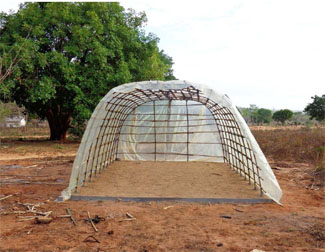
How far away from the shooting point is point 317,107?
2541 cm

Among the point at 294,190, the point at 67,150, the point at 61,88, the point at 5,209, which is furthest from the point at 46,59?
the point at 294,190

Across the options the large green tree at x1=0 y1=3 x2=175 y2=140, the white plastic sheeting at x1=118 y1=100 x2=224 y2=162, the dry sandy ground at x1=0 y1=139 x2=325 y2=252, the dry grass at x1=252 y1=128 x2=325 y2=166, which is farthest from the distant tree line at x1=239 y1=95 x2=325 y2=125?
the dry sandy ground at x1=0 y1=139 x2=325 y2=252

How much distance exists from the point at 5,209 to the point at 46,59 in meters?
8.90

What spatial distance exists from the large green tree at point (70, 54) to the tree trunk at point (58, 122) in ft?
3.02

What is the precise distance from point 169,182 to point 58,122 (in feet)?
34.5

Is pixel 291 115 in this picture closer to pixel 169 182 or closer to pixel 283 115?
pixel 283 115

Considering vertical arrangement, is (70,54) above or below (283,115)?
above

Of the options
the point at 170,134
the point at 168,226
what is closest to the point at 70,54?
the point at 170,134

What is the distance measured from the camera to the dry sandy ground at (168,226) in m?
3.87

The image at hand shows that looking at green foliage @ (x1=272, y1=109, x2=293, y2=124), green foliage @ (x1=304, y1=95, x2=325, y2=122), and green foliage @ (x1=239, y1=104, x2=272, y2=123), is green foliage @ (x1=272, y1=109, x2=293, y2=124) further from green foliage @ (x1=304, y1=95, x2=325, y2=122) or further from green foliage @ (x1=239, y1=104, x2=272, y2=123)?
green foliage @ (x1=304, y1=95, x2=325, y2=122)

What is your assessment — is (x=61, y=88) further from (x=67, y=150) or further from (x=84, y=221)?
(x=84, y=221)

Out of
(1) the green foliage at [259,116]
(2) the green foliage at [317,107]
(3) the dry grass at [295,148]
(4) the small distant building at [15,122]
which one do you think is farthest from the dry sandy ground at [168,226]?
(1) the green foliage at [259,116]

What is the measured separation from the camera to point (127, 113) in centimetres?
1088

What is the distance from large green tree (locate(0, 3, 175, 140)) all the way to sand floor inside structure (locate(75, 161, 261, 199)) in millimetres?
4902
